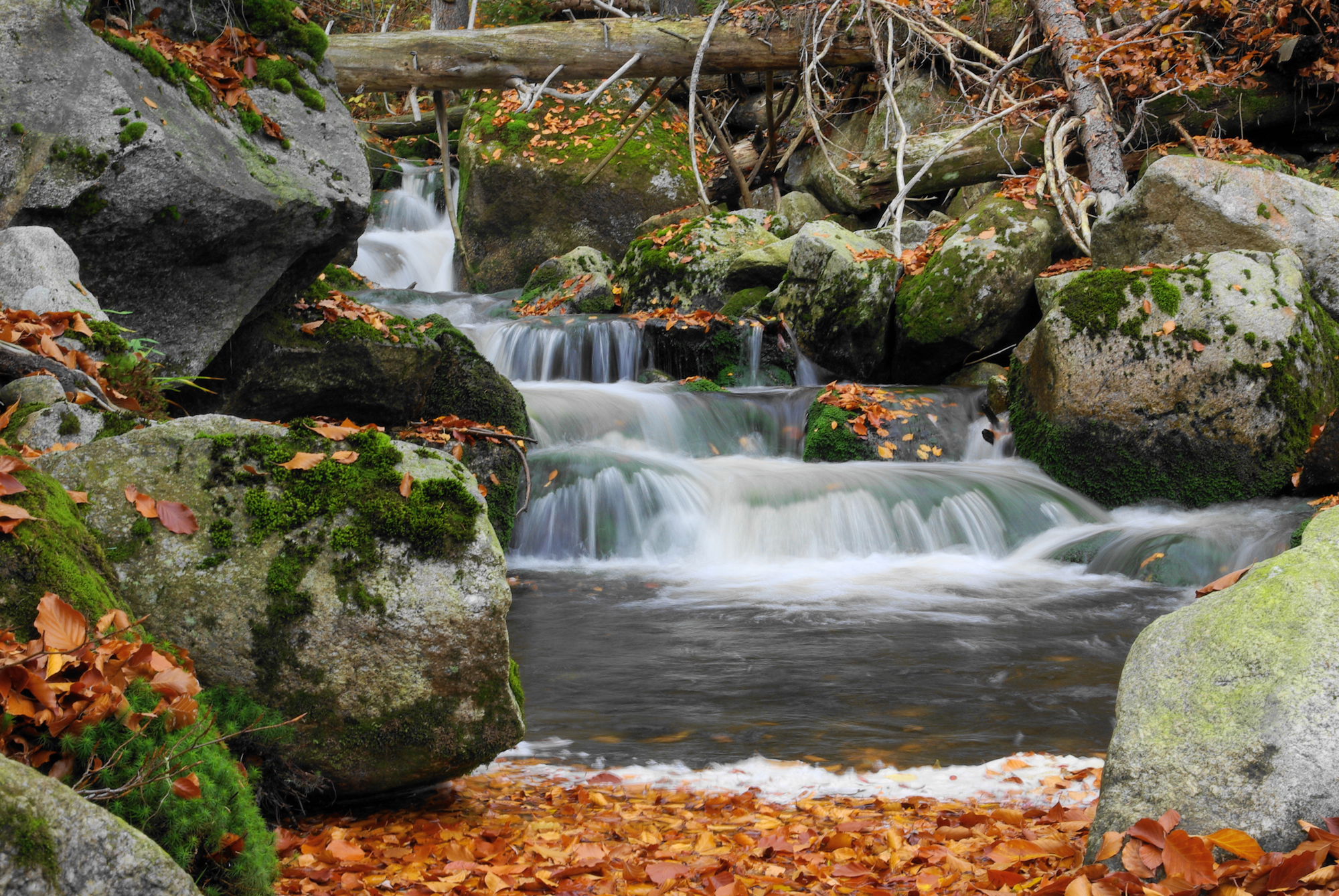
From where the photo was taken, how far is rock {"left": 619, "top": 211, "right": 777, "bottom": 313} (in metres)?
12.6

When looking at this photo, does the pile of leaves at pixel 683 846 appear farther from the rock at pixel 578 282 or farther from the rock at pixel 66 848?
the rock at pixel 578 282

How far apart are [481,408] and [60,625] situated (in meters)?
5.58

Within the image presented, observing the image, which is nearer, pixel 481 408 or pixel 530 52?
pixel 481 408

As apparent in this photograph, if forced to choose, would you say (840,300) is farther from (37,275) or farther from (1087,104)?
(37,275)

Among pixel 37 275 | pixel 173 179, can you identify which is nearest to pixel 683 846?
pixel 37 275

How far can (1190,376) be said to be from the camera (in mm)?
7977

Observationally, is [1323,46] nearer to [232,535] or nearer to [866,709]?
[866,709]

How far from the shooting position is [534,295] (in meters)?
14.0

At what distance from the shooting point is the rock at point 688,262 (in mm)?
12602

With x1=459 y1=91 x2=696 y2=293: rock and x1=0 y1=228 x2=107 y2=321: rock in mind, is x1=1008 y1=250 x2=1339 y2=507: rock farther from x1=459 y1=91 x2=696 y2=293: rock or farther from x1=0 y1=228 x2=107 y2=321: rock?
x1=459 y1=91 x2=696 y2=293: rock

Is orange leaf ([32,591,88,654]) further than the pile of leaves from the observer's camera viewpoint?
No

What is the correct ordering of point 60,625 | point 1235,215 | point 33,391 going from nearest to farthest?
point 60,625
point 33,391
point 1235,215

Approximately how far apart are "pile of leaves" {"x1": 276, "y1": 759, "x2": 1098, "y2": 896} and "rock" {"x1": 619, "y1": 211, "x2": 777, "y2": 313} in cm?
962

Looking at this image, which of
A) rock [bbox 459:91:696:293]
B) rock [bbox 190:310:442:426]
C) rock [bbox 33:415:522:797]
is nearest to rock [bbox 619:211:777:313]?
rock [bbox 459:91:696:293]
